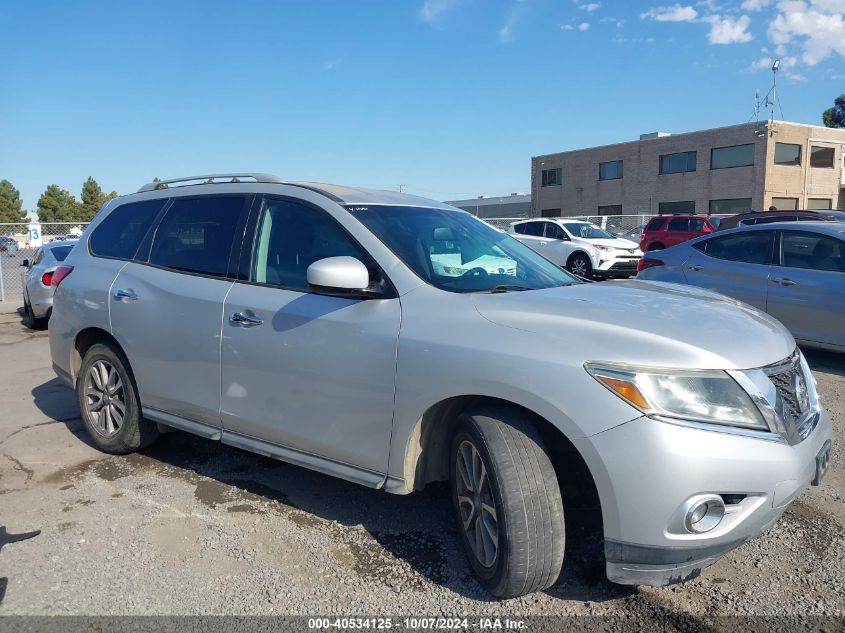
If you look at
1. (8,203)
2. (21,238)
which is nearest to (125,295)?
(21,238)

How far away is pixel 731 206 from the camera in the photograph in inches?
1575

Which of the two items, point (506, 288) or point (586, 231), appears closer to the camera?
point (506, 288)

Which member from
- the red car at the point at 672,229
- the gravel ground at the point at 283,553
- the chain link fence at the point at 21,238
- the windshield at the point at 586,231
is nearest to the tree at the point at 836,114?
the red car at the point at 672,229

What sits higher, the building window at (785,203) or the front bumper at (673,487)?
the building window at (785,203)

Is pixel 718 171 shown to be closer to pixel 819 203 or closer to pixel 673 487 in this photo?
pixel 819 203

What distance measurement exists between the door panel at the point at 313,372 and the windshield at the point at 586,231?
15.5 m

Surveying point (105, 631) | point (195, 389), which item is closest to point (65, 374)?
point (195, 389)

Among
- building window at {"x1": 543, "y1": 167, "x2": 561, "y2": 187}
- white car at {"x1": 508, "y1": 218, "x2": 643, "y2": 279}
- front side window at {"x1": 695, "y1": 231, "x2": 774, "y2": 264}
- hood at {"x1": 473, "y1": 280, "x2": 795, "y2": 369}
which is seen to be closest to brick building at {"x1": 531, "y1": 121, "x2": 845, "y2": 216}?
building window at {"x1": 543, "y1": 167, "x2": 561, "y2": 187}

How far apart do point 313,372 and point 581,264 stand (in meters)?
15.2

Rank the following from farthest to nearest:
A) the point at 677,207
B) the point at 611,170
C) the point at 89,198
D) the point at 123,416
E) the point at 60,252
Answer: the point at 89,198 < the point at 611,170 < the point at 677,207 < the point at 60,252 < the point at 123,416

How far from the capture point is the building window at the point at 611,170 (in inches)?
1820

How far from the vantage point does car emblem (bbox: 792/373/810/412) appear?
2.81 m

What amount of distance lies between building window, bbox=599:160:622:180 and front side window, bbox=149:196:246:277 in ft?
149

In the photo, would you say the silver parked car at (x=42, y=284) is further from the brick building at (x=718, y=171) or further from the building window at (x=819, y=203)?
the building window at (x=819, y=203)
